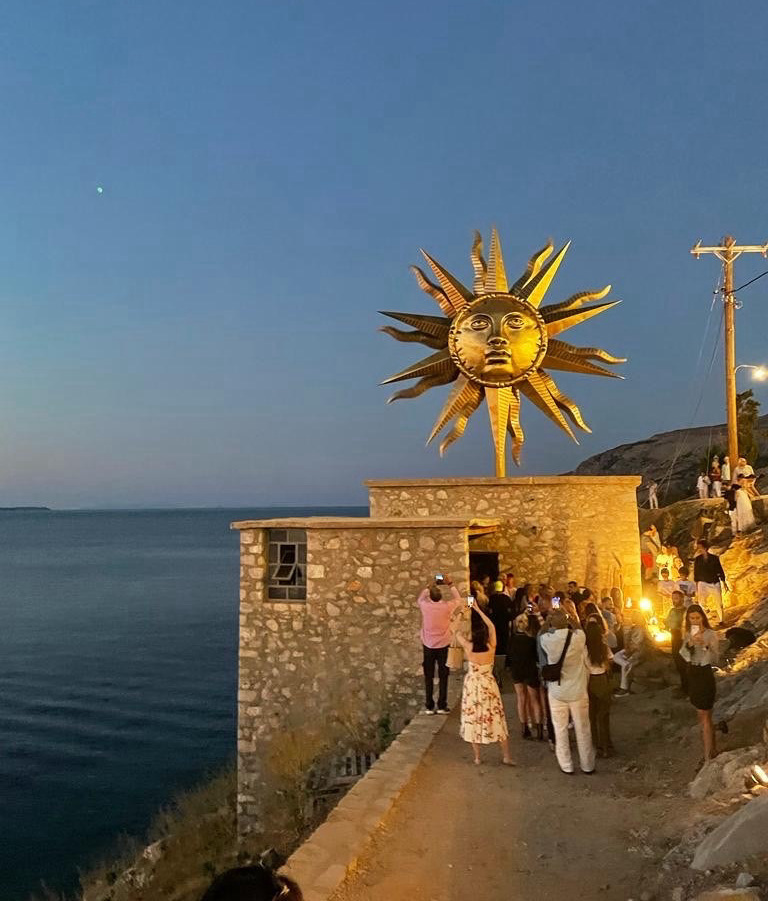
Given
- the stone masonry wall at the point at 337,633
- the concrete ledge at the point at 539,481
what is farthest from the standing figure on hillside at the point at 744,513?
the stone masonry wall at the point at 337,633

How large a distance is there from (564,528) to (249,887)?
510 inches

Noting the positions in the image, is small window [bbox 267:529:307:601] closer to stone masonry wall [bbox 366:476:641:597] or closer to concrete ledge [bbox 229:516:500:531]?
concrete ledge [bbox 229:516:500:531]

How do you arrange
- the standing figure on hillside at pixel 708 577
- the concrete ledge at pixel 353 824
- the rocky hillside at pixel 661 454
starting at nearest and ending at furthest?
the concrete ledge at pixel 353 824
the standing figure on hillside at pixel 708 577
the rocky hillside at pixel 661 454

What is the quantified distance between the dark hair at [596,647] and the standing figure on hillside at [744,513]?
983 centimetres

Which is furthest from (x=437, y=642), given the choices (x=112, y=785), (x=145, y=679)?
(x=145, y=679)

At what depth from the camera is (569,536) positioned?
14.2m

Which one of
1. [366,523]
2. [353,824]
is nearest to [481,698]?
[353,824]

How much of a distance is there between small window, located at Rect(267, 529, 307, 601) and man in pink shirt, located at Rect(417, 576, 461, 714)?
2758 millimetres

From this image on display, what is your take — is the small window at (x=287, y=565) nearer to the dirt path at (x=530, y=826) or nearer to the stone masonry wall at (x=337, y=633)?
the stone masonry wall at (x=337, y=633)

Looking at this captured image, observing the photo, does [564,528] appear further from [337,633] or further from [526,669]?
[526,669]

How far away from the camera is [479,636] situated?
7.64m

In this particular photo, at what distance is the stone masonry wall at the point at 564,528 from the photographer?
46.5 feet

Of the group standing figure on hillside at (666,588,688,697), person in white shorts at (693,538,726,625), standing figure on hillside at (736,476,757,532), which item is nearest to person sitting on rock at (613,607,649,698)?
person in white shorts at (693,538,726,625)

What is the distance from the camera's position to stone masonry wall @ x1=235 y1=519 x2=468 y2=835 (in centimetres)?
1083
